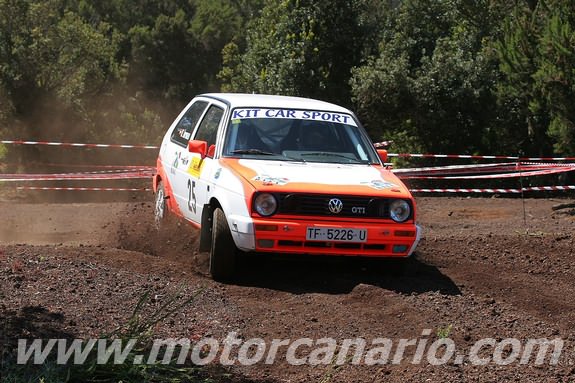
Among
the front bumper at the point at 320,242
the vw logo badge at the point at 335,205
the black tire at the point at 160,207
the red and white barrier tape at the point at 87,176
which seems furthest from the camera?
the red and white barrier tape at the point at 87,176

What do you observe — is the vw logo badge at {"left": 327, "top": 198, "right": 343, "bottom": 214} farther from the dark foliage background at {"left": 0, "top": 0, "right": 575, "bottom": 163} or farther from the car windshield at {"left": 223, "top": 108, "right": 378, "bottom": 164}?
the dark foliage background at {"left": 0, "top": 0, "right": 575, "bottom": 163}

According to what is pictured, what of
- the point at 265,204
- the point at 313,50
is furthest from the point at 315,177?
the point at 313,50

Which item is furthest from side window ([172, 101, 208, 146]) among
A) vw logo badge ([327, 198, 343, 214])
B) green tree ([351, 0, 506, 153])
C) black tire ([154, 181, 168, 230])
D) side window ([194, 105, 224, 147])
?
green tree ([351, 0, 506, 153])

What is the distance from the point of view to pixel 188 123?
10867 millimetres

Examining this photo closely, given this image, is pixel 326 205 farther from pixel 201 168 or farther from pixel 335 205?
pixel 201 168

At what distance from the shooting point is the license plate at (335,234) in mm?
8469

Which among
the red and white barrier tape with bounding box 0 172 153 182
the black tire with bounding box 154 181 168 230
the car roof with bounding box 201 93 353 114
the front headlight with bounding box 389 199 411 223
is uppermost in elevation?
the car roof with bounding box 201 93 353 114

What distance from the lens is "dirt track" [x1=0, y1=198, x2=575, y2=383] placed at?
634 centimetres

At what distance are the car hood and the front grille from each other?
0.05 meters

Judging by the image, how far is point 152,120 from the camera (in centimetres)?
5419

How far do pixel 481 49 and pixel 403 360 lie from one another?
786 inches

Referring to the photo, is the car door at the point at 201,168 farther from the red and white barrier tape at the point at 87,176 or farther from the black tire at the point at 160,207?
the red and white barrier tape at the point at 87,176

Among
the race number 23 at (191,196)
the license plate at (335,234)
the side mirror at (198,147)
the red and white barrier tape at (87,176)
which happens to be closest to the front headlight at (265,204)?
the license plate at (335,234)

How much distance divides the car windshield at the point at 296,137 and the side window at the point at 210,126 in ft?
1.01
